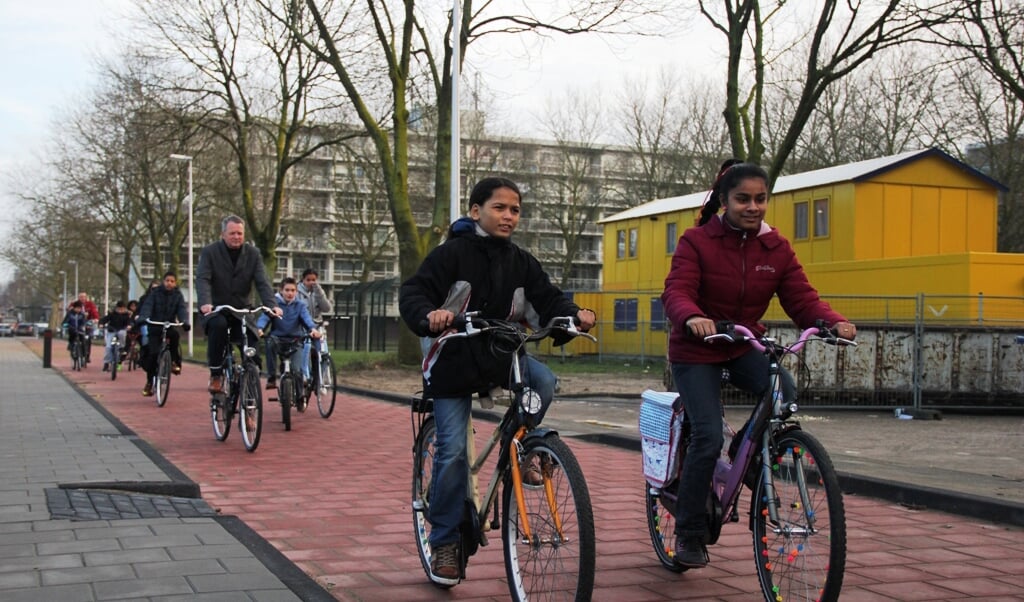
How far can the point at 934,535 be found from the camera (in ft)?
19.5

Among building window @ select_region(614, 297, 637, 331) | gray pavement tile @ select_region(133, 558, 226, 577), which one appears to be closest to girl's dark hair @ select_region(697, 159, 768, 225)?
gray pavement tile @ select_region(133, 558, 226, 577)

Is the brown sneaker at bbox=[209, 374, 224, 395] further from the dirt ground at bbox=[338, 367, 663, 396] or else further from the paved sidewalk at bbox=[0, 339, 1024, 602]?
the dirt ground at bbox=[338, 367, 663, 396]

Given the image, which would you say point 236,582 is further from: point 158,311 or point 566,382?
point 566,382

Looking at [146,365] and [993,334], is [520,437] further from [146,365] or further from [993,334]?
[146,365]

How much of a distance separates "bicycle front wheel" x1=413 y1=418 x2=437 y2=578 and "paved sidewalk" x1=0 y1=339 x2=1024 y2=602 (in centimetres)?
15

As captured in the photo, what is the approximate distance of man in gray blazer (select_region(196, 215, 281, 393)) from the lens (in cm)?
1001

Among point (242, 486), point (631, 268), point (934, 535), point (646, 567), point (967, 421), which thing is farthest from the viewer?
point (631, 268)

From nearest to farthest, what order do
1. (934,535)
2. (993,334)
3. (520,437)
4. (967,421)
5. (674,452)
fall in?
(520,437)
(674,452)
(934,535)
(967,421)
(993,334)

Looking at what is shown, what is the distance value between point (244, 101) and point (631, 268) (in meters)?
15.5

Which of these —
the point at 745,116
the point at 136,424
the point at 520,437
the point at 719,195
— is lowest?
the point at 136,424

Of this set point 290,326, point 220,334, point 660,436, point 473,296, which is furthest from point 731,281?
point 290,326

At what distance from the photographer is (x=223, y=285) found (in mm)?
10086

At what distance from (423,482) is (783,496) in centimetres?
168

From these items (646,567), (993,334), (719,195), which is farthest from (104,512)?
(993,334)
